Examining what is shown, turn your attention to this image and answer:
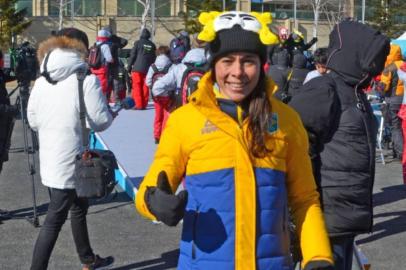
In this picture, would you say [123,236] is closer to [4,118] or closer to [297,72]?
[4,118]

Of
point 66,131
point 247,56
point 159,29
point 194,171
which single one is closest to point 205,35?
point 247,56

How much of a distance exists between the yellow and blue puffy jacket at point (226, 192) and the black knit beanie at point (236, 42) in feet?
0.56

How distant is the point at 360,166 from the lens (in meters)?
3.85

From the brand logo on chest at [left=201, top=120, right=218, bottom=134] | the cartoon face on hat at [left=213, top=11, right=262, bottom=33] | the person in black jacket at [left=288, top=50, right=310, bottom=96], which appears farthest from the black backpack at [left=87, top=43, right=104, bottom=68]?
the brand logo on chest at [left=201, top=120, right=218, bottom=134]

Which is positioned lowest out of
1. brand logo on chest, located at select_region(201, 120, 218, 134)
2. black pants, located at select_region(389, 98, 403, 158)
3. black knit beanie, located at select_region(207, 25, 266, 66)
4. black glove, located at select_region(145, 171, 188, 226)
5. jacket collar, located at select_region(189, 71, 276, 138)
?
black pants, located at select_region(389, 98, 403, 158)

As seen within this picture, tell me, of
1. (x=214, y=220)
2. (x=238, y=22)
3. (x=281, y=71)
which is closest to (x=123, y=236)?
(x=281, y=71)

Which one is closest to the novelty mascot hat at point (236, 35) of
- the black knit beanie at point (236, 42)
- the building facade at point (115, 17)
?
the black knit beanie at point (236, 42)

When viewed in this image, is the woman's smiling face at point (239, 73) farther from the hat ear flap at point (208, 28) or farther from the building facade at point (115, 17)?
the building facade at point (115, 17)

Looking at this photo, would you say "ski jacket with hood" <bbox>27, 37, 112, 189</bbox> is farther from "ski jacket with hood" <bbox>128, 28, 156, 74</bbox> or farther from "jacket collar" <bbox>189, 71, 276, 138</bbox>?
"ski jacket with hood" <bbox>128, 28, 156, 74</bbox>

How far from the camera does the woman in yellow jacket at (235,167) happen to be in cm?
272

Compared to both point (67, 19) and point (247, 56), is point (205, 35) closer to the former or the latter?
point (247, 56)

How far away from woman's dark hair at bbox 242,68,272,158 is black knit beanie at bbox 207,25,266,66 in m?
0.12

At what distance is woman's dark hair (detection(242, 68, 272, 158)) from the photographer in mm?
2740

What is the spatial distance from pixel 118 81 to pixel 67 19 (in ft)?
152
